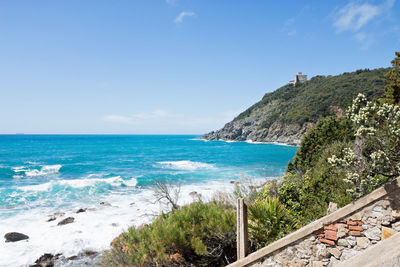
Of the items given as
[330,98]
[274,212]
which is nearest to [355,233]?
[274,212]

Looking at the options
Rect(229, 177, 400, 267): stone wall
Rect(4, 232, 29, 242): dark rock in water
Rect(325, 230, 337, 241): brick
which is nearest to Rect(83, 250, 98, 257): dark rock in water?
Rect(4, 232, 29, 242): dark rock in water

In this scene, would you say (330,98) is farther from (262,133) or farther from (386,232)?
Answer: (386,232)

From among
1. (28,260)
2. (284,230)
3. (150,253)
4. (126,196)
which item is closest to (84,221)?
(28,260)

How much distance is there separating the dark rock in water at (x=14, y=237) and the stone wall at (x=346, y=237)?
14.0 meters

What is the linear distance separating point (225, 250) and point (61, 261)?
829cm

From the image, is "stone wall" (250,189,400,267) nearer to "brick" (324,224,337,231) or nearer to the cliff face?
"brick" (324,224,337,231)

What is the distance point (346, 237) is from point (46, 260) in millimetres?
12378

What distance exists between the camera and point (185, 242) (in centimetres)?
682

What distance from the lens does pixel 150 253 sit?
6.69m

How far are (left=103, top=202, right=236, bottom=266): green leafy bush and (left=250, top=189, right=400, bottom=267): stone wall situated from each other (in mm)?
2005

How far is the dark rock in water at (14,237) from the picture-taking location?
12.8 meters

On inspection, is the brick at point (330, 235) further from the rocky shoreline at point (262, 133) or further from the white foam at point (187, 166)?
the rocky shoreline at point (262, 133)

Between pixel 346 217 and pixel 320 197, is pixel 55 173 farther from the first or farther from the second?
pixel 346 217

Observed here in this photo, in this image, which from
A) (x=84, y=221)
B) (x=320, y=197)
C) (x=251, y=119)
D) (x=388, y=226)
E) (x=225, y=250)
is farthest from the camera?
(x=251, y=119)
